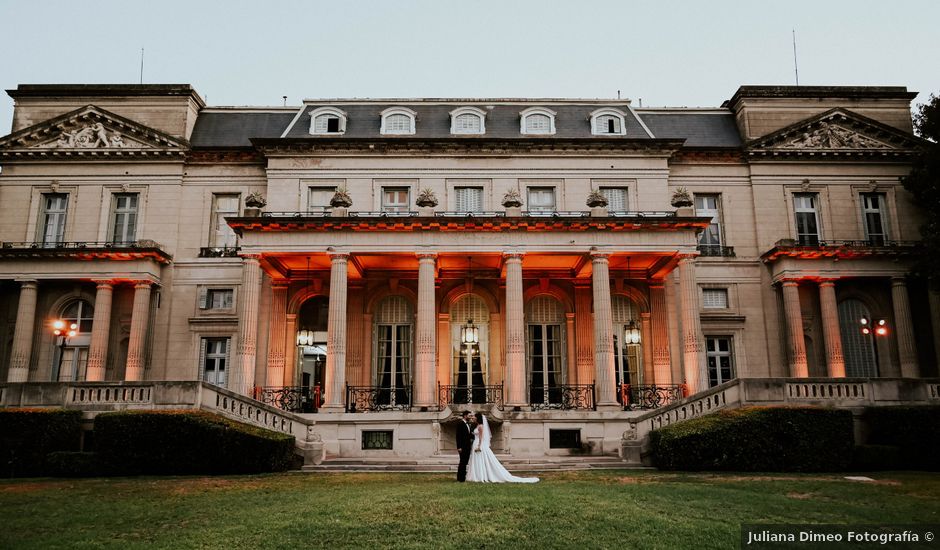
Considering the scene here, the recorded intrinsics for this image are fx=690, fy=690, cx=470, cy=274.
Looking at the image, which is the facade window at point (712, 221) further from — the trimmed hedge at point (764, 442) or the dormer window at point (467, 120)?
the trimmed hedge at point (764, 442)

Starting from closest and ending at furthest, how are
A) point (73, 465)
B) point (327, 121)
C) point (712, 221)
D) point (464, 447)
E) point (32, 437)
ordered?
1. point (464, 447)
2. point (73, 465)
3. point (32, 437)
4. point (712, 221)
5. point (327, 121)

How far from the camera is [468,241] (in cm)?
2673

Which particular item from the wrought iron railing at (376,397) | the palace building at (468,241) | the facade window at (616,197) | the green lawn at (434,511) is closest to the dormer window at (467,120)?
the palace building at (468,241)

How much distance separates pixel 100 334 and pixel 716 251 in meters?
27.2

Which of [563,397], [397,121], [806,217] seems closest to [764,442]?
[563,397]

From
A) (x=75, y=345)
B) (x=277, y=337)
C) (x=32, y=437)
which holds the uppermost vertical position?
(x=277, y=337)

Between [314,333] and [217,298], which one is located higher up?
[217,298]

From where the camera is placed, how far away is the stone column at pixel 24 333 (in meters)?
28.7

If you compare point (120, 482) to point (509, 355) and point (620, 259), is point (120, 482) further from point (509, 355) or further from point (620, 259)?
point (620, 259)

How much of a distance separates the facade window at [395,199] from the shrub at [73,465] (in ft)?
54.0

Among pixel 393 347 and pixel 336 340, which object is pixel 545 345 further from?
pixel 336 340

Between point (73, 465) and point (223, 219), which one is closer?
point (73, 465)

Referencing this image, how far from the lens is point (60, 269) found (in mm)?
29484

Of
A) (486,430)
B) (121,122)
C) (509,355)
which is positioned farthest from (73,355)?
(486,430)
